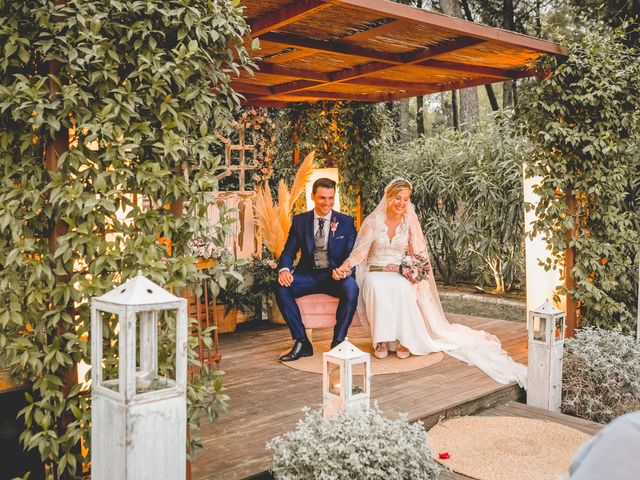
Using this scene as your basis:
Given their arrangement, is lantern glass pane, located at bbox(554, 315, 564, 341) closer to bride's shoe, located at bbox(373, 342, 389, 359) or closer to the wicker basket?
bride's shoe, located at bbox(373, 342, 389, 359)

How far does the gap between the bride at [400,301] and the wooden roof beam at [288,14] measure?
2037mm

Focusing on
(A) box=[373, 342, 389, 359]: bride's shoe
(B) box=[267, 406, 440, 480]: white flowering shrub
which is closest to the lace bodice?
(A) box=[373, 342, 389, 359]: bride's shoe

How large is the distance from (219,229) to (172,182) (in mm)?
297

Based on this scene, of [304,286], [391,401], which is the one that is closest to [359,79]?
[304,286]

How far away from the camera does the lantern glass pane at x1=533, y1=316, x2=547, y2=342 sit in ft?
15.3

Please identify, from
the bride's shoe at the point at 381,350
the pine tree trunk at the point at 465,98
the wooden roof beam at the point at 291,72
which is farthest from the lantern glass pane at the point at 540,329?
the pine tree trunk at the point at 465,98

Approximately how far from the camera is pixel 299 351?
17.6ft

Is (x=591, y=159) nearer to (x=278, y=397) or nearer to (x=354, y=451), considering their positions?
(x=278, y=397)

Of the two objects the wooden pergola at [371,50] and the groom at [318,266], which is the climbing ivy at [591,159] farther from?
the groom at [318,266]

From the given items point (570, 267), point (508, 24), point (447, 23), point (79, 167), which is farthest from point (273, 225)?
point (508, 24)

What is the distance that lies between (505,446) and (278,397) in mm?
1500

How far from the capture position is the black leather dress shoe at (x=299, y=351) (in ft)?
17.5

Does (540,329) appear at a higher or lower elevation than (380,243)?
lower

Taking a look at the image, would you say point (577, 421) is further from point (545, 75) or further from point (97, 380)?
point (97, 380)
